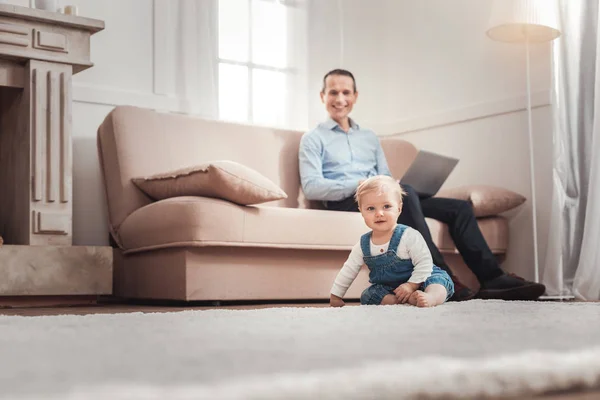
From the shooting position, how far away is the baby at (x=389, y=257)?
2.00 m

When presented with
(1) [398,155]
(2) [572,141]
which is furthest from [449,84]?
(2) [572,141]

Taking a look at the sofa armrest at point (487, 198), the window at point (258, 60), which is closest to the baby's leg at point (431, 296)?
the sofa armrest at point (487, 198)

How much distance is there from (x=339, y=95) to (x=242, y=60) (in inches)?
33.1

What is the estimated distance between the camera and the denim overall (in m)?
2.04

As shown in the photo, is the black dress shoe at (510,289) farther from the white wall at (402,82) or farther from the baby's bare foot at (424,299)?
the baby's bare foot at (424,299)

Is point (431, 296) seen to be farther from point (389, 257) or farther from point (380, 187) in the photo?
point (380, 187)

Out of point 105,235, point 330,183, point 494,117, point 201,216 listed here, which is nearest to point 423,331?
point 201,216

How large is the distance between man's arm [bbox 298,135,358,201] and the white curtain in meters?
0.92

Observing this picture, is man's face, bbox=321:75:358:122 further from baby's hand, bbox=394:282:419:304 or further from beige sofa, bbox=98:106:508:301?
baby's hand, bbox=394:282:419:304

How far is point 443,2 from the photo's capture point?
3.97 meters

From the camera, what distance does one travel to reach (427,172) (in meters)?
2.94

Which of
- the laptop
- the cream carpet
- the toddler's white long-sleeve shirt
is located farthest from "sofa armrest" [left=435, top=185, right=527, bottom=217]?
the cream carpet

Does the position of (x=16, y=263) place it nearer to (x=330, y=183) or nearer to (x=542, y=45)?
(x=330, y=183)

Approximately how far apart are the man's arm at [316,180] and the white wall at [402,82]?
656mm
